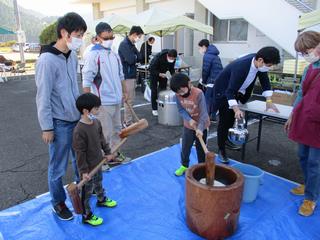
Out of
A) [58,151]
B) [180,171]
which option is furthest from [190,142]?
[58,151]

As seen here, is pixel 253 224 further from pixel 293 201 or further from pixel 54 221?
pixel 54 221

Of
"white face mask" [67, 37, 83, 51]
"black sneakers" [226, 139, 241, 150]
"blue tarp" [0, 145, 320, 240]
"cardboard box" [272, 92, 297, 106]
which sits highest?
"white face mask" [67, 37, 83, 51]

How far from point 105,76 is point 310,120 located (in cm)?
225

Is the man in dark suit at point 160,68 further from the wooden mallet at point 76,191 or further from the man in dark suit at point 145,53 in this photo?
the wooden mallet at point 76,191

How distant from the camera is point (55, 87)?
7.61 feet

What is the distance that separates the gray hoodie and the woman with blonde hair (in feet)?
6.74

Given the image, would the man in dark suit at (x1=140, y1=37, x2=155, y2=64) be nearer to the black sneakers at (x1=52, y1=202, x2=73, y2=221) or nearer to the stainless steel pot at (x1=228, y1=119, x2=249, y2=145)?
the stainless steel pot at (x1=228, y1=119, x2=249, y2=145)

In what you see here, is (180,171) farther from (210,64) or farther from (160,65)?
(160,65)

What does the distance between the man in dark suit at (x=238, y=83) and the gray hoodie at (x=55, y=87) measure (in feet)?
5.96

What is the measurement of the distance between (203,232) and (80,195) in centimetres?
111

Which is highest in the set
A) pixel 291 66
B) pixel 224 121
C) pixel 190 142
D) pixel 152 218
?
pixel 291 66

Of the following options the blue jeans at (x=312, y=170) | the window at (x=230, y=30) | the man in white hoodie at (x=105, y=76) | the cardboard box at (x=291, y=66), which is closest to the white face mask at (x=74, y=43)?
the man in white hoodie at (x=105, y=76)

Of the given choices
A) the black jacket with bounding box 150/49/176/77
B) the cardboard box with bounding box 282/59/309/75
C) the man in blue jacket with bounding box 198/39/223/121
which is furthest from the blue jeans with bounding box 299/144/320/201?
the cardboard box with bounding box 282/59/309/75

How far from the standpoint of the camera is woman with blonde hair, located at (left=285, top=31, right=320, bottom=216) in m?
2.46
